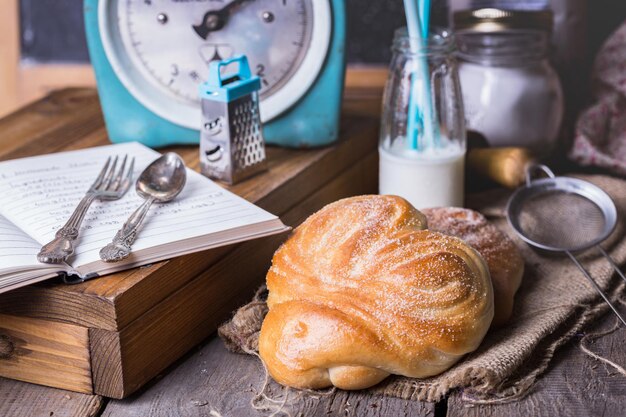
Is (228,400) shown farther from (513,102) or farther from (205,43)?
(513,102)

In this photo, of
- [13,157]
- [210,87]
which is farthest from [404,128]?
[13,157]

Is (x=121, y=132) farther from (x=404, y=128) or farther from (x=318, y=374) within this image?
(x=318, y=374)

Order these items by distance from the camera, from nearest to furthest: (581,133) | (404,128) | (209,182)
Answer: (209,182) → (404,128) → (581,133)

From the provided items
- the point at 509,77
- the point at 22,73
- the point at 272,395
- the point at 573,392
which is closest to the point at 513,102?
the point at 509,77

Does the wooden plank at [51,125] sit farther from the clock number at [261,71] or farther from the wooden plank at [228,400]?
the wooden plank at [228,400]

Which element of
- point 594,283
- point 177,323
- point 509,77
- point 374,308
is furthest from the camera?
point 509,77

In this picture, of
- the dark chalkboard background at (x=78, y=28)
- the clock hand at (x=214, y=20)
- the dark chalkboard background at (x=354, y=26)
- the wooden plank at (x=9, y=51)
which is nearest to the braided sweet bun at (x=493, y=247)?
the clock hand at (x=214, y=20)
